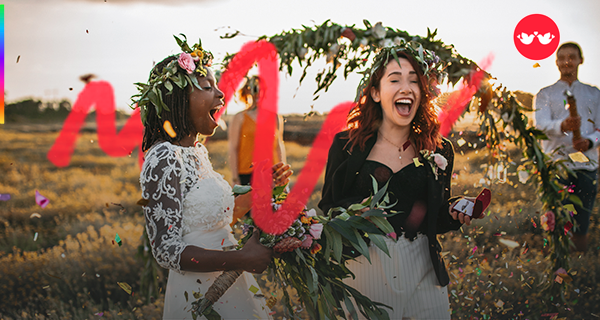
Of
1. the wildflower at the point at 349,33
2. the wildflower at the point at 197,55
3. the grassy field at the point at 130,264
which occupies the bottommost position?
the grassy field at the point at 130,264

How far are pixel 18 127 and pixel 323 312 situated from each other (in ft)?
38.9

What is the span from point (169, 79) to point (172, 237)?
0.79m

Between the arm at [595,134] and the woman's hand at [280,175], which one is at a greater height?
the arm at [595,134]

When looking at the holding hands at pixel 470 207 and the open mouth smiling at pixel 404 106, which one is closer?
the holding hands at pixel 470 207

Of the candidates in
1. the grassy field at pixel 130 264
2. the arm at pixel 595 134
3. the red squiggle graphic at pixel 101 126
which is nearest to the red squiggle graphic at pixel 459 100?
the grassy field at pixel 130 264

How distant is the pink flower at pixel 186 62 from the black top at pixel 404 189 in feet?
3.73

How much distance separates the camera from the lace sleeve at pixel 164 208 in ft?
5.86

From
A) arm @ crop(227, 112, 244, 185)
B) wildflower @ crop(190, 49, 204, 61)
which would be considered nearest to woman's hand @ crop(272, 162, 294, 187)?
wildflower @ crop(190, 49, 204, 61)

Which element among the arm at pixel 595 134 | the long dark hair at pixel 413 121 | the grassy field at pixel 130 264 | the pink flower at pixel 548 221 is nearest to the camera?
the long dark hair at pixel 413 121

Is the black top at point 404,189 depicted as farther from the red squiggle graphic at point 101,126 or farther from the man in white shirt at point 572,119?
the man in white shirt at point 572,119

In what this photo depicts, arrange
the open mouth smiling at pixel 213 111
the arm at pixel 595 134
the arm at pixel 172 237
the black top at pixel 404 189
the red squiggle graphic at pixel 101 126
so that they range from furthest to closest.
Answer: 1. the red squiggle graphic at pixel 101 126
2. the arm at pixel 595 134
3. the black top at pixel 404 189
4. the open mouth smiling at pixel 213 111
5. the arm at pixel 172 237

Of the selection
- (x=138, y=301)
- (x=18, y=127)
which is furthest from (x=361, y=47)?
(x=18, y=127)

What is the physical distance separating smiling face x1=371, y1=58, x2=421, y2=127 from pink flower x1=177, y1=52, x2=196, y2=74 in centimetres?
115

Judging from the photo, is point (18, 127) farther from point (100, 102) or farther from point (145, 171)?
point (145, 171)
